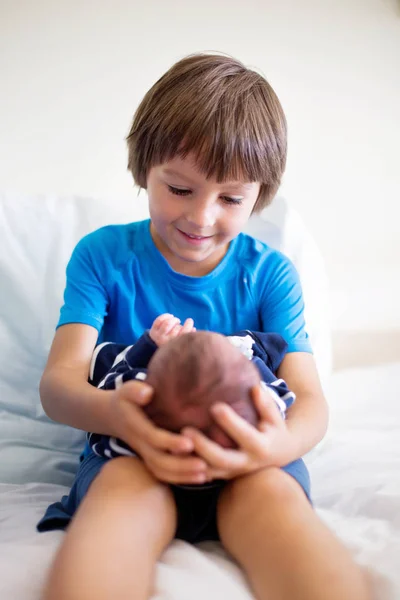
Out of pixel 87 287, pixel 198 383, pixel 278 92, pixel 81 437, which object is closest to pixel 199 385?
pixel 198 383

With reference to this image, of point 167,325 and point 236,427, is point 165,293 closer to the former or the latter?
point 167,325

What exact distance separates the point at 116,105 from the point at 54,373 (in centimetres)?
89

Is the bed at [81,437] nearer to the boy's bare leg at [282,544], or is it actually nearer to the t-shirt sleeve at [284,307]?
the boy's bare leg at [282,544]

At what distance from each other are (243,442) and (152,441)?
4.0 inches

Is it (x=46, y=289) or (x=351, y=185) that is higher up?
(x=351, y=185)

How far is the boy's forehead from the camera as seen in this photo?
0.90 meters

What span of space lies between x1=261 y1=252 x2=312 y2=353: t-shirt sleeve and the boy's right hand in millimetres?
382

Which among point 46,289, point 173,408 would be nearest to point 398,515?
point 173,408

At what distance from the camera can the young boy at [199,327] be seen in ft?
2.01

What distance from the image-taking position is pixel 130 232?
1.12 meters

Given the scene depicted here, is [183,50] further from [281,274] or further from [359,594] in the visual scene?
[359,594]

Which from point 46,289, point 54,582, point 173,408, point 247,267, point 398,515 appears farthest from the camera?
point 46,289

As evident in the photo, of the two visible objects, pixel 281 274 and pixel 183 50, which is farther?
pixel 183 50

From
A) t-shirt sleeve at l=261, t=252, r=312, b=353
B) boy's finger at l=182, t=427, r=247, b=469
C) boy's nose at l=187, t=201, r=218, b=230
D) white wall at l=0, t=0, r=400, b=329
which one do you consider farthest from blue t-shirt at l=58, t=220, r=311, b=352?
white wall at l=0, t=0, r=400, b=329
